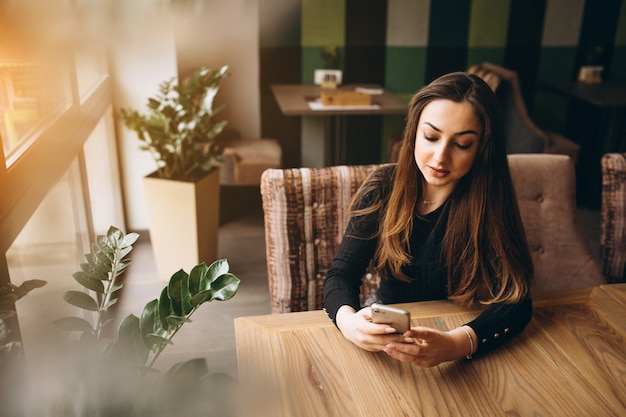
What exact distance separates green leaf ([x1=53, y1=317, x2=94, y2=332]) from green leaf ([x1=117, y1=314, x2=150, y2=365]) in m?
0.03

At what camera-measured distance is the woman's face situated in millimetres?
1063

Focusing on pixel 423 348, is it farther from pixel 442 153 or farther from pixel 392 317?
pixel 442 153

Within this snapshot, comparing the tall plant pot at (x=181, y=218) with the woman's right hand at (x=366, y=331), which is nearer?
the woman's right hand at (x=366, y=331)

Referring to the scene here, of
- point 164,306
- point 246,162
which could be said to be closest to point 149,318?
point 164,306

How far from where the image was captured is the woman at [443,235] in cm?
Result: 101

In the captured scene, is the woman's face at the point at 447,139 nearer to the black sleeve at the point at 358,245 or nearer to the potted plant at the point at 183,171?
the black sleeve at the point at 358,245

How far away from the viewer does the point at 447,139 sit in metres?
1.07

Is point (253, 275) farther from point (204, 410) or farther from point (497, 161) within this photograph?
point (204, 410)

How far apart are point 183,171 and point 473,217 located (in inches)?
64.8

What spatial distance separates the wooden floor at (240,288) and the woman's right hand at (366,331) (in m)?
0.68

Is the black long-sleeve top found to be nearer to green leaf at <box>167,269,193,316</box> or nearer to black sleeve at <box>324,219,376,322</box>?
black sleeve at <box>324,219,376,322</box>

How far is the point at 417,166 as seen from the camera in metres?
1.20

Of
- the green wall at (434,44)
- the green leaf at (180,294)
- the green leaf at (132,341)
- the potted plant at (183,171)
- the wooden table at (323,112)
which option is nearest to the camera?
the green leaf at (132,341)

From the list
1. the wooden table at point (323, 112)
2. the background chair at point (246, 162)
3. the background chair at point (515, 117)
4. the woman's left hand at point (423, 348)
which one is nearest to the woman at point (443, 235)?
the woman's left hand at point (423, 348)
